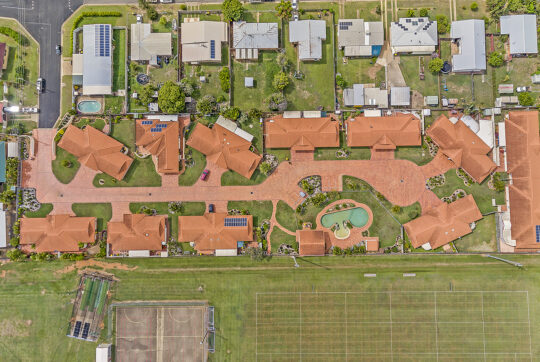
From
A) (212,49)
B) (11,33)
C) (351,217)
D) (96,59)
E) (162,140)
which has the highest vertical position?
(11,33)

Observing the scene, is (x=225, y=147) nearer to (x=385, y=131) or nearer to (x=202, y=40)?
(x=202, y=40)

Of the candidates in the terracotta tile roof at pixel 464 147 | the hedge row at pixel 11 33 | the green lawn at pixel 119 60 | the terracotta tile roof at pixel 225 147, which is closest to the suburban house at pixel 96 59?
the green lawn at pixel 119 60

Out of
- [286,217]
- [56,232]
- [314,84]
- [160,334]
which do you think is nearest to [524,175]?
[314,84]

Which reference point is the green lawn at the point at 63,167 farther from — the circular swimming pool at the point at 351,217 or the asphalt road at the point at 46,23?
the circular swimming pool at the point at 351,217

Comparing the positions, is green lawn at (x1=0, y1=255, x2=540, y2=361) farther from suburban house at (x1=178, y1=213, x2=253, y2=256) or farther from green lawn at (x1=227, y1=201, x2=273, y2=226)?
green lawn at (x1=227, y1=201, x2=273, y2=226)

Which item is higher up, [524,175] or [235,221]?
[524,175]

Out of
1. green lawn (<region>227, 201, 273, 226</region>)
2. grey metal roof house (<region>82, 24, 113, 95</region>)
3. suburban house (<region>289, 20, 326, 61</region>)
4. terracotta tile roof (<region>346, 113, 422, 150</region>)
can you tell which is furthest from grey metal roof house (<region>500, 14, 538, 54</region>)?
grey metal roof house (<region>82, 24, 113, 95</region>)
